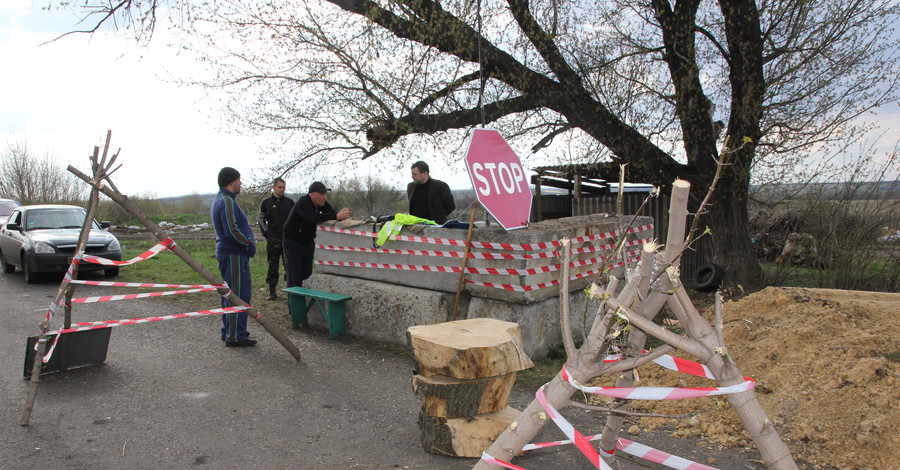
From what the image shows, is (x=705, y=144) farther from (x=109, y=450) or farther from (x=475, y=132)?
(x=109, y=450)

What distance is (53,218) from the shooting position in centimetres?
1405

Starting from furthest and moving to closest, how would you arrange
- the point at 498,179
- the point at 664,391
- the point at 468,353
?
the point at 498,179 < the point at 468,353 < the point at 664,391

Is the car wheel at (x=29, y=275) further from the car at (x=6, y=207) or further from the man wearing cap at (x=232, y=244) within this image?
the man wearing cap at (x=232, y=244)

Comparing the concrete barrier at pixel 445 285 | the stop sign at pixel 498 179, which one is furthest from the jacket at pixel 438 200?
the stop sign at pixel 498 179

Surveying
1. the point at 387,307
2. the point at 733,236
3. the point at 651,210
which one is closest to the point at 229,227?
the point at 387,307

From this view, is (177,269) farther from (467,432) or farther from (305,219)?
(467,432)

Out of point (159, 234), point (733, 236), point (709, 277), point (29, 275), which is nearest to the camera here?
point (159, 234)

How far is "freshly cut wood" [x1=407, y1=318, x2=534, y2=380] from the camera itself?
12.9 feet

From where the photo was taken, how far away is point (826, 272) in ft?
31.6

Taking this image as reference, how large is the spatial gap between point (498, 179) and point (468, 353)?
3062 mm

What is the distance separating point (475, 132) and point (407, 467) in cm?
356

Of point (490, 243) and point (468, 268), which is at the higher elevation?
point (490, 243)

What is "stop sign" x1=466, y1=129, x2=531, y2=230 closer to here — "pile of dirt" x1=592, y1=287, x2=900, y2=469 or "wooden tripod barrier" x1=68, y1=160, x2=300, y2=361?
"pile of dirt" x1=592, y1=287, x2=900, y2=469

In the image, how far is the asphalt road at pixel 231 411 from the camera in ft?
13.7
